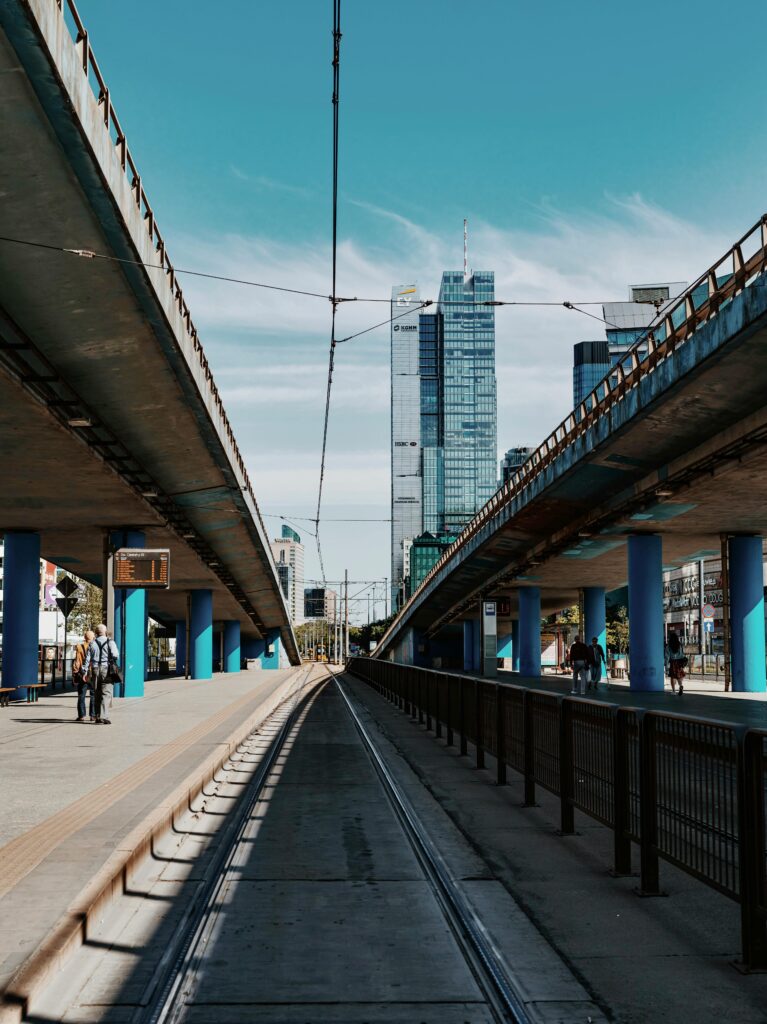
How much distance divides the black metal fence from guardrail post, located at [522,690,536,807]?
1 centimetres

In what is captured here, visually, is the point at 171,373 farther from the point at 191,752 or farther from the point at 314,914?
the point at 314,914

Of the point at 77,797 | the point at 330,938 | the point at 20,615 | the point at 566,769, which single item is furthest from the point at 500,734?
the point at 20,615

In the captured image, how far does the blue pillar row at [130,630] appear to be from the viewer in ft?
105

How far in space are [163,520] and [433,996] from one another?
1101 inches

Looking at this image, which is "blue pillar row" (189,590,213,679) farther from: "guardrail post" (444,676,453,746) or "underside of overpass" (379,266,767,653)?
"guardrail post" (444,676,453,746)

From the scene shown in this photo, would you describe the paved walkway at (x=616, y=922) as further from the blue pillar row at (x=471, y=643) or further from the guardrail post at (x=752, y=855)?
the blue pillar row at (x=471, y=643)

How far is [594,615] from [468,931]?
50.7 m

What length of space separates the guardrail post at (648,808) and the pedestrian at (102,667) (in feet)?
44.0

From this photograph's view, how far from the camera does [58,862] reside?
22.4 feet

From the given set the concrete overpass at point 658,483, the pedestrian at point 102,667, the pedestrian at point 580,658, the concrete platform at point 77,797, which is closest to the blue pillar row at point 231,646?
the concrete overpass at point 658,483

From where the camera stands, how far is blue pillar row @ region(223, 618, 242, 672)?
72.8 meters

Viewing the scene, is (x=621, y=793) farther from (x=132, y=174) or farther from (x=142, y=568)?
(x=142, y=568)

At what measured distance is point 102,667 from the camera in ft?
63.3

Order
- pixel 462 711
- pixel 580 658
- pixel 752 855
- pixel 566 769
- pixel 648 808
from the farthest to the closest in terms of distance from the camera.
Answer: pixel 580 658 → pixel 462 711 → pixel 566 769 → pixel 648 808 → pixel 752 855
